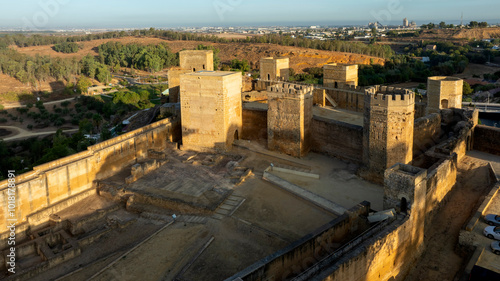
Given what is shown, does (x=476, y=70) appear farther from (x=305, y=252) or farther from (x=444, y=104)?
(x=305, y=252)

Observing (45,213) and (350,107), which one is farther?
(350,107)

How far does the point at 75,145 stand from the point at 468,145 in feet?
67.4

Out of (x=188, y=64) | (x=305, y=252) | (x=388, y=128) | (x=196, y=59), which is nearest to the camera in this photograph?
(x=305, y=252)

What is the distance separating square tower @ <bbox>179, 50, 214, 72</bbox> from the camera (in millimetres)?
24172

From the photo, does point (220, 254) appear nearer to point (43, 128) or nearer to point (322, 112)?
point (322, 112)

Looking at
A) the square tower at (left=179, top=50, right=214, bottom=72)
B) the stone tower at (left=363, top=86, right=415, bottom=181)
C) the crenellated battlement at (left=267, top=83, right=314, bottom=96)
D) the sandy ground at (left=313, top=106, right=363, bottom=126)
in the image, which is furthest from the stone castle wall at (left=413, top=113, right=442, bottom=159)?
the square tower at (left=179, top=50, right=214, bottom=72)

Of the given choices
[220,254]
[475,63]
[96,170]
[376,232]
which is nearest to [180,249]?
[220,254]

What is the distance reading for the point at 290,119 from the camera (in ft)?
55.2

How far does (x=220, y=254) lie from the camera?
34.4 ft

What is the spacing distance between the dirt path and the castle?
360 millimetres

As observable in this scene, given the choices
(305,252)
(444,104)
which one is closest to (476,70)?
(444,104)

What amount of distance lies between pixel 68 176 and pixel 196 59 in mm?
12232

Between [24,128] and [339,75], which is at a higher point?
[339,75]

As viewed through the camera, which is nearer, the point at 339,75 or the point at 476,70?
the point at 339,75
